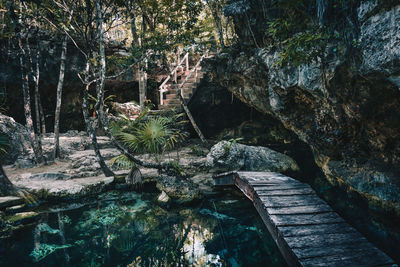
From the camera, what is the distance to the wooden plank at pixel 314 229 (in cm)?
296

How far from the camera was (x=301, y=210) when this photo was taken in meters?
3.55

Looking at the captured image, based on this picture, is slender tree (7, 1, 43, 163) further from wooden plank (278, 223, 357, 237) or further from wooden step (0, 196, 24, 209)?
wooden plank (278, 223, 357, 237)

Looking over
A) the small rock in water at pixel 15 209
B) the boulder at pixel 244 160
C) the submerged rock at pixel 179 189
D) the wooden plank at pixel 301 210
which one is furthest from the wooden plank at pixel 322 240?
the small rock in water at pixel 15 209

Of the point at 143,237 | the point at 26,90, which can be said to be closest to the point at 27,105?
the point at 26,90

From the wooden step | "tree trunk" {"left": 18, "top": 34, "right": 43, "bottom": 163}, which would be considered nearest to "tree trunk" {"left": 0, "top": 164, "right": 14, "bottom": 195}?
the wooden step

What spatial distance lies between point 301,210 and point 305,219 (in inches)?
10.6

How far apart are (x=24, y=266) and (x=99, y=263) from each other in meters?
1.03

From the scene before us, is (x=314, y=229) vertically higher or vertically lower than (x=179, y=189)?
higher

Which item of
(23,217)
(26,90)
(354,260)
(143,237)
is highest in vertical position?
(26,90)

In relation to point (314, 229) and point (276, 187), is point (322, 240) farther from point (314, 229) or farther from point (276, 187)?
point (276, 187)

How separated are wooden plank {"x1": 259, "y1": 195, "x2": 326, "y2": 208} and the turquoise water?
2.50ft

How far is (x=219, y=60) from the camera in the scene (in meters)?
8.88

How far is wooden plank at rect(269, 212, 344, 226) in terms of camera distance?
3203 mm

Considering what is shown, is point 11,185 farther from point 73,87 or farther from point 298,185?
point 73,87
